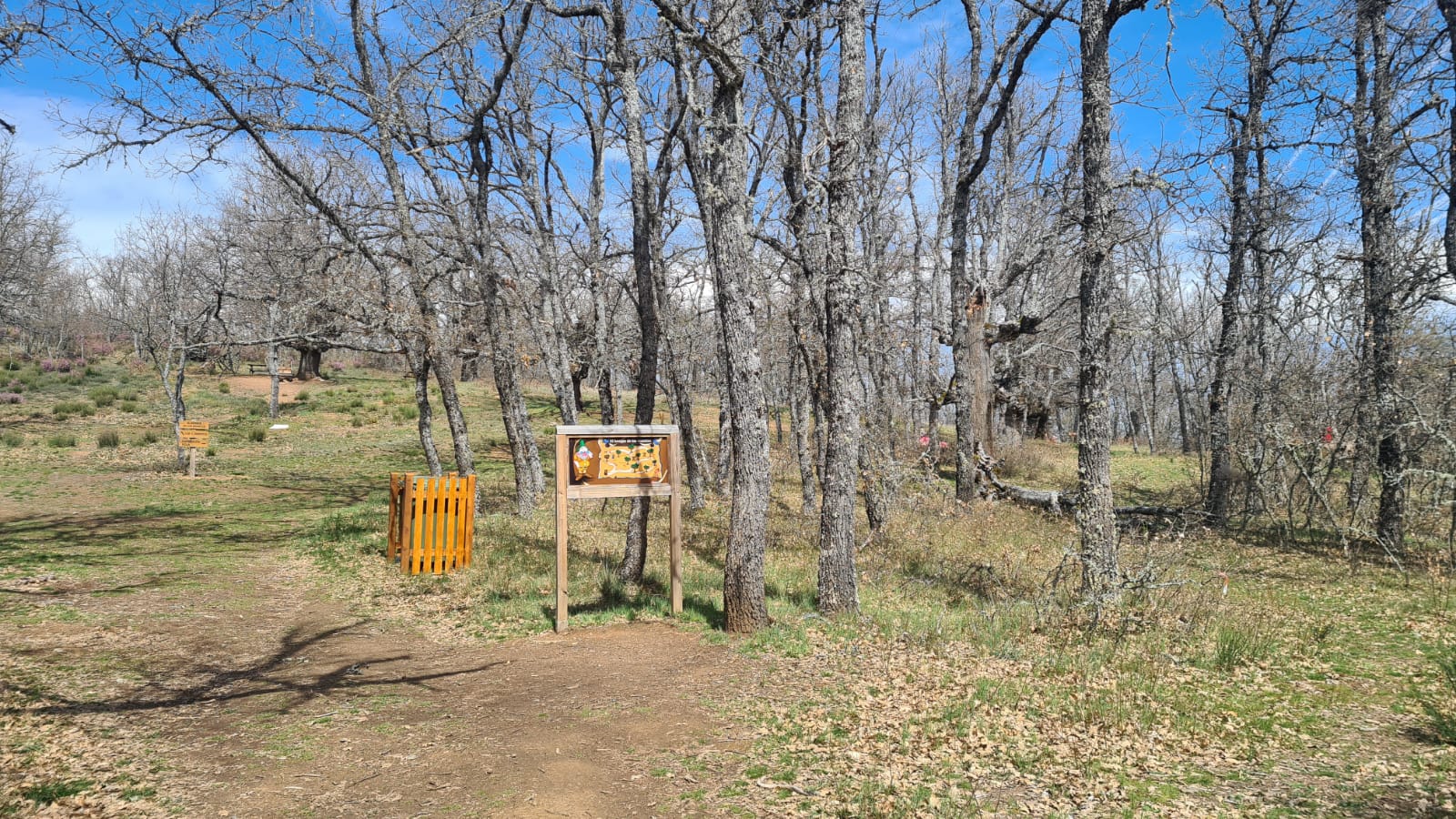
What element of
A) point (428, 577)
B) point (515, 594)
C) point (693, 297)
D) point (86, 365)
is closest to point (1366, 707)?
point (515, 594)

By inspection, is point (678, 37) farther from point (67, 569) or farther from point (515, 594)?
point (67, 569)

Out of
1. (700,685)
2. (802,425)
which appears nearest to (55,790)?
(700,685)

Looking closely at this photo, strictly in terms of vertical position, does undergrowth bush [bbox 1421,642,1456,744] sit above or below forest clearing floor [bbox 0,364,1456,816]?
above

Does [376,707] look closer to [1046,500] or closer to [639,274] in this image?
[639,274]

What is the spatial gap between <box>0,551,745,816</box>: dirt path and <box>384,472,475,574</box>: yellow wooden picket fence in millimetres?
1768

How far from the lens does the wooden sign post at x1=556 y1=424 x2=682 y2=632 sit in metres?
7.41

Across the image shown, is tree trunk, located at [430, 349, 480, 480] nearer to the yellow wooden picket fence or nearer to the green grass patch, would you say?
the yellow wooden picket fence

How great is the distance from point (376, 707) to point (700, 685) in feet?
8.03

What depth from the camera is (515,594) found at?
8.84m

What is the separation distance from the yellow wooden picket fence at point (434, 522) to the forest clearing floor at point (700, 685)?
39 cm

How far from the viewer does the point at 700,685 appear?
5984 mm

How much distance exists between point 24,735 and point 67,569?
18.5ft

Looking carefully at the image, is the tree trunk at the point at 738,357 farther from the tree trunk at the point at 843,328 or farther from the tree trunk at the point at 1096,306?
the tree trunk at the point at 1096,306

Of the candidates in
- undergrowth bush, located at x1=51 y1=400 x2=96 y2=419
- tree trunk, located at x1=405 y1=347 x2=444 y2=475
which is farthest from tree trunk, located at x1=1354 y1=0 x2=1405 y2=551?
undergrowth bush, located at x1=51 y1=400 x2=96 y2=419
